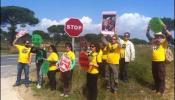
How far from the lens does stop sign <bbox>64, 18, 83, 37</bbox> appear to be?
12470 mm

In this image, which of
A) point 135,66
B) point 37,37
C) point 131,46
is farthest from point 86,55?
point 135,66

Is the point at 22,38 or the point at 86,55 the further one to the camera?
the point at 22,38

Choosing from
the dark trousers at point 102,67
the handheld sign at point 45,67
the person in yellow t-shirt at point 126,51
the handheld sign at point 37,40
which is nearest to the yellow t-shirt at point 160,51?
the person in yellow t-shirt at point 126,51

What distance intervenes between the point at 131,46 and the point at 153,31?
78cm

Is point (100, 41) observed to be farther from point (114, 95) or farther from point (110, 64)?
point (114, 95)

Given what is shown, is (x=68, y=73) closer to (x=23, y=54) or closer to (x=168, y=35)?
(x=23, y=54)

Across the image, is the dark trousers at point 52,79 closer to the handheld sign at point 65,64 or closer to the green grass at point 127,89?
the green grass at point 127,89

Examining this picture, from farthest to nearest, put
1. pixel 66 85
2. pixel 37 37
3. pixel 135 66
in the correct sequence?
1. pixel 135 66
2. pixel 37 37
3. pixel 66 85

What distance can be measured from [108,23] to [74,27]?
107 centimetres

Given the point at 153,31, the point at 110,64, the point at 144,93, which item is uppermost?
the point at 153,31

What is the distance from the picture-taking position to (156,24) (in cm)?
1250

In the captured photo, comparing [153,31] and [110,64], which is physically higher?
[153,31]

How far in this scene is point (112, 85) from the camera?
12.2 meters

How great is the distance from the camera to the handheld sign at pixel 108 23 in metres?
12.0
